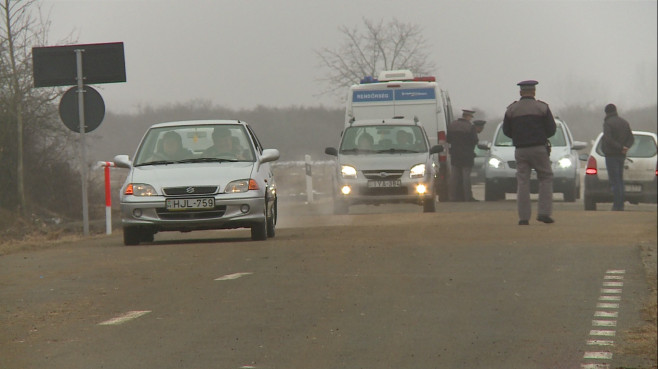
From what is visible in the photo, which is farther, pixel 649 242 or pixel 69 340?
pixel 649 242

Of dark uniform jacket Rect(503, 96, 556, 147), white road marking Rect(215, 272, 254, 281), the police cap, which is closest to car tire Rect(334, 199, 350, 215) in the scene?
dark uniform jacket Rect(503, 96, 556, 147)

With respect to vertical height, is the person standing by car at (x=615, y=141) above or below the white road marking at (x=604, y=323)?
above

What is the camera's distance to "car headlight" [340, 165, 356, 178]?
2448 cm

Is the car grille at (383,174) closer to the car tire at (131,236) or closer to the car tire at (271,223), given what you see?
the car tire at (271,223)

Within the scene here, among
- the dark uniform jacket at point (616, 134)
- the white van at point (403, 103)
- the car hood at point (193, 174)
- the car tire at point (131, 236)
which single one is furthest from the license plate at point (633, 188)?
the car tire at point (131, 236)

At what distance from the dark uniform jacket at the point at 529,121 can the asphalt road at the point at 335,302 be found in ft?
3.86

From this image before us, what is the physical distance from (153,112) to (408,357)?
32.2 ft

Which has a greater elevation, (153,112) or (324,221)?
(153,112)

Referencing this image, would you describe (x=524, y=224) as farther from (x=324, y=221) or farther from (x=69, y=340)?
(x=69, y=340)

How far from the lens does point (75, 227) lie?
2455cm

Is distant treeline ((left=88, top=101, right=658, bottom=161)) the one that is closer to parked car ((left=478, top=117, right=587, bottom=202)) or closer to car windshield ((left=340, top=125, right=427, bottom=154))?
car windshield ((left=340, top=125, right=427, bottom=154))

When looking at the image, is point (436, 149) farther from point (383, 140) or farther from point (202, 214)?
point (202, 214)

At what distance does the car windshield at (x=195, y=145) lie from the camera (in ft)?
53.5

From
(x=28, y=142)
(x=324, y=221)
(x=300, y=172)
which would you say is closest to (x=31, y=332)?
(x=324, y=221)
